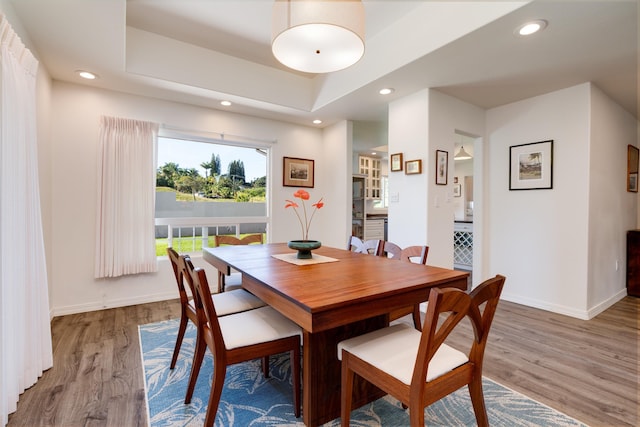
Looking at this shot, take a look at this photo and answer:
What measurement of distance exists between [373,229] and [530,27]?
509 cm

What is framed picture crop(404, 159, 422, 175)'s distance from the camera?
3.20 metres

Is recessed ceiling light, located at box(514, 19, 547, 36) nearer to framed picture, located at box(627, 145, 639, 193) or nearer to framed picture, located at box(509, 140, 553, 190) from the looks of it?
framed picture, located at box(509, 140, 553, 190)

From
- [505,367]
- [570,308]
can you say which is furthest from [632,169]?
[505,367]

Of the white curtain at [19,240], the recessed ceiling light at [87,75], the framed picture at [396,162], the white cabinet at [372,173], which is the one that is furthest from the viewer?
the white cabinet at [372,173]

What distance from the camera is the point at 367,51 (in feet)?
9.91

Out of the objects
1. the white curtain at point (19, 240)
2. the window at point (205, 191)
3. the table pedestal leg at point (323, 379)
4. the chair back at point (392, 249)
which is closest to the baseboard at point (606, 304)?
the chair back at point (392, 249)

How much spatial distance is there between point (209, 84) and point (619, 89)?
4.32 m

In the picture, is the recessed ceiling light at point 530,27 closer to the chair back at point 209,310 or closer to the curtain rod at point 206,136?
the chair back at point 209,310

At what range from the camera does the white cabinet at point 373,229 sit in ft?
22.0

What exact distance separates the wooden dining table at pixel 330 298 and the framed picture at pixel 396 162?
174 centimetres

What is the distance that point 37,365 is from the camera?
1.90m

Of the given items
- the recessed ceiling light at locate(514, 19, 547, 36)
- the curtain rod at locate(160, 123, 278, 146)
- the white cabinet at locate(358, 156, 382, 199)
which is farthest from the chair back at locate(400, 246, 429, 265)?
the white cabinet at locate(358, 156, 382, 199)

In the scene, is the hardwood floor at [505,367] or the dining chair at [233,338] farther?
the hardwood floor at [505,367]

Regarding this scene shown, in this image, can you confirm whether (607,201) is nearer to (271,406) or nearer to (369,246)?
(369,246)
